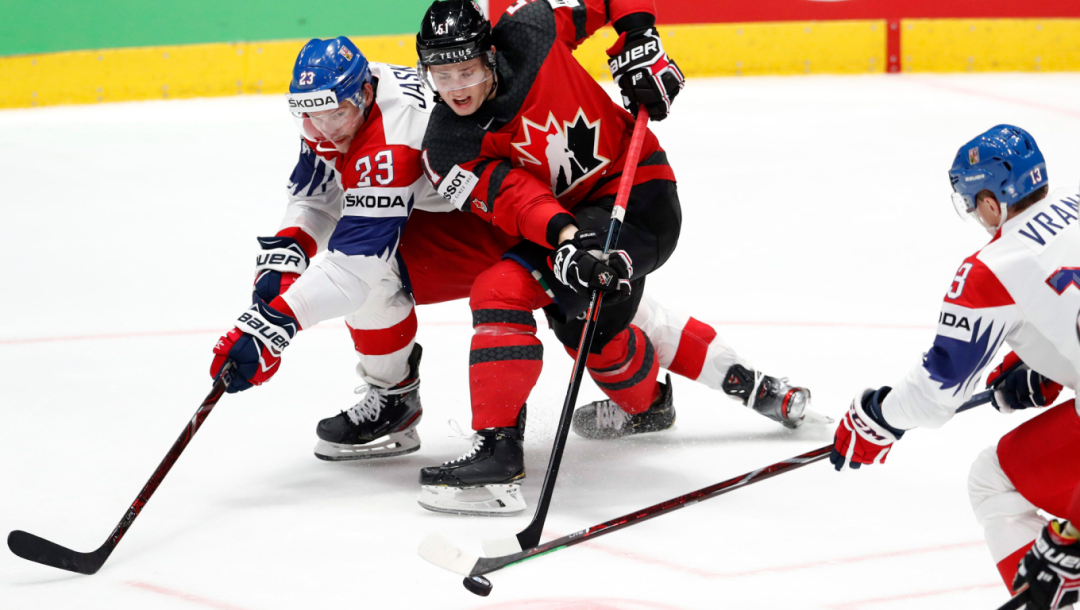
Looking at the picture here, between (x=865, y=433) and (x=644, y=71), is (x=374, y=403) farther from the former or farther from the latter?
(x=865, y=433)

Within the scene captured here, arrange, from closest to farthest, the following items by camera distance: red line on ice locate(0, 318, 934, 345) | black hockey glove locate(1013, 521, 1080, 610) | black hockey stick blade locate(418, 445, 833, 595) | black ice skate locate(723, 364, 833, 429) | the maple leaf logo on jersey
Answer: black hockey glove locate(1013, 521, 1080, 610) < black hockey stick blade locate(418, 445, 833, 595) < the maple leaf logo on jersey < black ice skate locate(723, 364, 833, 429) < red line on ice locate(0, 318, 934, 345)

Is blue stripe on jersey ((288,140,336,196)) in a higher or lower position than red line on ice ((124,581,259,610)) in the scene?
higher

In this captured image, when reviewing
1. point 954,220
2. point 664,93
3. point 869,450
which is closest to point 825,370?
point 664,93

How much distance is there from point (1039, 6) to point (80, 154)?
5756mm

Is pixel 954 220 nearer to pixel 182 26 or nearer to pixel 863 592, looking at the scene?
pixel 863 592

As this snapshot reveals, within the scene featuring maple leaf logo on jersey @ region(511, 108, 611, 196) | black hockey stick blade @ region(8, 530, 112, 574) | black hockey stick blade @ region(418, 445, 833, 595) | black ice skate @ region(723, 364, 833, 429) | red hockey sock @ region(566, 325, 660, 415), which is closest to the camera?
black hockey stick blade @ region(418, 445, 833, 595)

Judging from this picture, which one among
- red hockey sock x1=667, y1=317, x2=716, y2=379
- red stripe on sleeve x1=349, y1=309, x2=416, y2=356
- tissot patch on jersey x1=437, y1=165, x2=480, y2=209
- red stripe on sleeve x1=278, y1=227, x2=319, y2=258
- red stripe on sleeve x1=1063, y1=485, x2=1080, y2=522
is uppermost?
tissot patch on jersey x1=437, y1=165, x2=480, y2=209

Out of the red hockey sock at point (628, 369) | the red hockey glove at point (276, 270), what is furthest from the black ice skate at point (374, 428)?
the red hockey sock at point (628, 369)

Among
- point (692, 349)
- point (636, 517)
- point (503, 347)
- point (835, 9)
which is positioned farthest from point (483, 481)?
point (835, 9)

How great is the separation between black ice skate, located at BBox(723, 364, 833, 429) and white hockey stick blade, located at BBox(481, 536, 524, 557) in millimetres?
957

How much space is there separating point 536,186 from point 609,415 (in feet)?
2.39

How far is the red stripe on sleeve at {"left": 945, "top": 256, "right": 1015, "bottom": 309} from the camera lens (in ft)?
6.02

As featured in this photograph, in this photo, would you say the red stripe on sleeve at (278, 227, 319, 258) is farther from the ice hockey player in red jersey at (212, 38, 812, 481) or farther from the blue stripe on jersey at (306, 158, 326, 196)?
the blue stripe on jersey at (306, 158, 326, 196)

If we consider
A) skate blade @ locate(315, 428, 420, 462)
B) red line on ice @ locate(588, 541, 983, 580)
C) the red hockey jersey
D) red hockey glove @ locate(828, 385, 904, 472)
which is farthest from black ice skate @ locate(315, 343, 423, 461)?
red hockey glove @ locate(828, 385, 904, 472)
